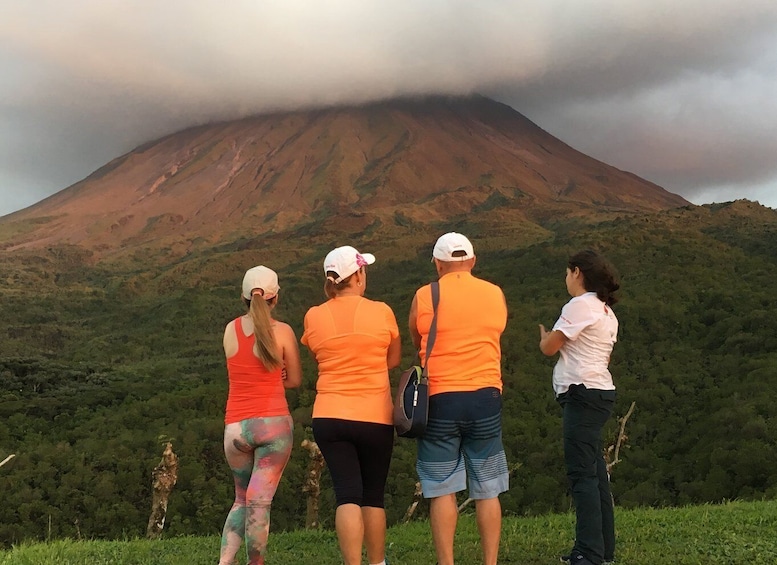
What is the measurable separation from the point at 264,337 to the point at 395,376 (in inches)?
2090

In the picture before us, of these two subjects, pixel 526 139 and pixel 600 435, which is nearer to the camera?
pixel 600 435

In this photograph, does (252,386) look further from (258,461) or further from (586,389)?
(586,389)

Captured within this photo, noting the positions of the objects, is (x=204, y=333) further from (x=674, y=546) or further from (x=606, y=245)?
(x=674, y=546)

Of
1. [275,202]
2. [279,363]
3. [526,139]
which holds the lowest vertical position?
[279,363]

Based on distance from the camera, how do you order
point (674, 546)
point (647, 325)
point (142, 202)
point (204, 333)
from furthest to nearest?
point (142, 202) → point (204, 333) → point (647, 325) → point (674, 546)

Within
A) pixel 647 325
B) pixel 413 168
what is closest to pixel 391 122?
pixel 413 168

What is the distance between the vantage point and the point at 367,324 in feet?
12.0

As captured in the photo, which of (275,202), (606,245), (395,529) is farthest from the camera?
(275,202)

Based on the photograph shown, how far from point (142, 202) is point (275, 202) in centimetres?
3592

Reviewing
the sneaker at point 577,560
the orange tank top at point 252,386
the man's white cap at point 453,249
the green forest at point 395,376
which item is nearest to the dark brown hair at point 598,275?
the man's white cap at point 453,249

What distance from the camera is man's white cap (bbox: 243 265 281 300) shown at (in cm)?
388

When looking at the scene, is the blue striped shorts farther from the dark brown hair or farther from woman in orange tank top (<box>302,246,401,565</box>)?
the dark brown hair

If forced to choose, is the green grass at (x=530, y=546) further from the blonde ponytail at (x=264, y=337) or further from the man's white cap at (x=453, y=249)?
the man's white cap at (x=453, y=249)

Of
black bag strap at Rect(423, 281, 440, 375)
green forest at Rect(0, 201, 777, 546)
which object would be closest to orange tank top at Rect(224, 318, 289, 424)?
black bag strap at Rect(423, 281, 440, 375)
